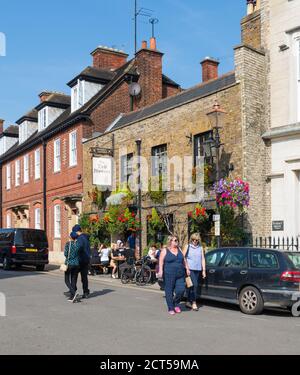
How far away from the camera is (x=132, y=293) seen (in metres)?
14.3

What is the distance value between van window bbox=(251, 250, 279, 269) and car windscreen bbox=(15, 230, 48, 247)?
14549 mm

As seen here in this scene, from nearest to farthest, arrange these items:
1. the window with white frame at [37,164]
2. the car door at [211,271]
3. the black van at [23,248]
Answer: the car door at [211,271] → the black van at [23,248] → the window with white frame at [37,164]

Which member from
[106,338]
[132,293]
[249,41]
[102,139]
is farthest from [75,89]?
[106,338]

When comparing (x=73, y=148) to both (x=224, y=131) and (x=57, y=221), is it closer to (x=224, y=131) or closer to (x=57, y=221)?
(x=57, y=221)

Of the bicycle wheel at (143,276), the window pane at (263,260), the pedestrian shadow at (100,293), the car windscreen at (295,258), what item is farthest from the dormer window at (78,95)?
the car windscreen at (295,258)

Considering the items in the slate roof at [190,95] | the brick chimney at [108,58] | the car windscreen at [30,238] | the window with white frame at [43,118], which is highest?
the brick chimney at [108,58]

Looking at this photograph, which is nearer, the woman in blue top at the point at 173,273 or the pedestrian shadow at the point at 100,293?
the woman in blue top at the point at 173,273

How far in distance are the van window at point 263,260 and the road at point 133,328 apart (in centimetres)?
106

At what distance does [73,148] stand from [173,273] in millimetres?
18259

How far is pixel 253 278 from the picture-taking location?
1086 centimetres

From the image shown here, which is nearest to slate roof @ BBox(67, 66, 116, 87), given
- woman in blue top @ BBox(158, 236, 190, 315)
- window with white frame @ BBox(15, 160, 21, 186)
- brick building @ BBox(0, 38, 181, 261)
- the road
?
brick building @ BBox(0, 38, 181, 261)

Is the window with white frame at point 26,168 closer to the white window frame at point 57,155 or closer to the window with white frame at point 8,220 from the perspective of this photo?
the window with white frame at point 8,220

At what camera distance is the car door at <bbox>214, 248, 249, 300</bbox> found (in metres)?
11.2

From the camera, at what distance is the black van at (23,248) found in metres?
A: 23.0
